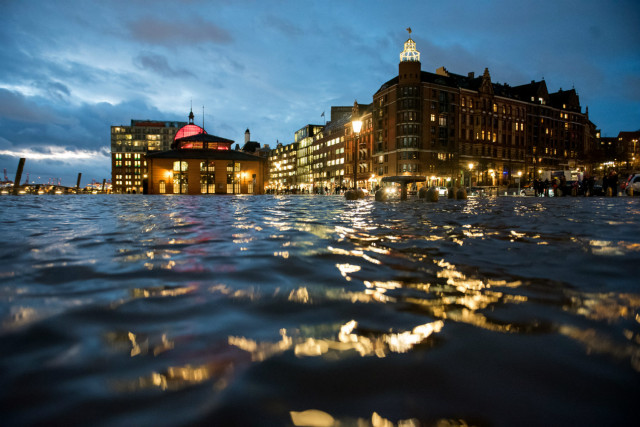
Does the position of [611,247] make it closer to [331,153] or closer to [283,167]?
[331,153]

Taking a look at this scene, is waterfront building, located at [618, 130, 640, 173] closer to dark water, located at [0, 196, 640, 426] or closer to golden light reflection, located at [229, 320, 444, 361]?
dark water, located at [0, 196, 640, 426]

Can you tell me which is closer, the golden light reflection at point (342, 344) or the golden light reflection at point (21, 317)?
the golden light reflection at point (342, 344)

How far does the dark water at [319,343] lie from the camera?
1.11 meters

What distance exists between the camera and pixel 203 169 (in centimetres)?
6219

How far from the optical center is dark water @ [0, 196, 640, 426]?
111 cm

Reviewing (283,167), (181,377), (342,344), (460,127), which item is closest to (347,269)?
(342,344)

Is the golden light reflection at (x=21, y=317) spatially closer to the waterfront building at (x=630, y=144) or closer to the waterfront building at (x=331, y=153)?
the waterfront building at (x=331, y=153)

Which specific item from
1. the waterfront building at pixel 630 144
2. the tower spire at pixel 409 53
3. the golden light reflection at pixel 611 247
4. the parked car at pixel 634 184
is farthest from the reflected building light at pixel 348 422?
the waterfront building at pixel 630 144

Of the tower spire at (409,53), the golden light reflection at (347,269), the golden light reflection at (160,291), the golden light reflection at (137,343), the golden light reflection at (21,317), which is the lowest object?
the golden light reflection at (137,343)

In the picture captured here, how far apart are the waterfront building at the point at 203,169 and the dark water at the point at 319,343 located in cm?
6112

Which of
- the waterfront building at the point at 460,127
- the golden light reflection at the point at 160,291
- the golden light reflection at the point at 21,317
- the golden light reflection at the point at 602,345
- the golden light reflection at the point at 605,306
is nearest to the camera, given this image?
the golden light reflection at the point at 602,345

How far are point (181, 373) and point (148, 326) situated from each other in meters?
0.57

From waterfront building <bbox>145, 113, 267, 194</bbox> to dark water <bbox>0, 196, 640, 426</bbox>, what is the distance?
6112cm

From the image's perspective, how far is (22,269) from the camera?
3.14m
